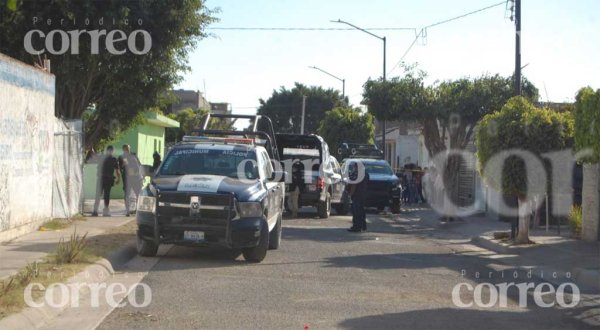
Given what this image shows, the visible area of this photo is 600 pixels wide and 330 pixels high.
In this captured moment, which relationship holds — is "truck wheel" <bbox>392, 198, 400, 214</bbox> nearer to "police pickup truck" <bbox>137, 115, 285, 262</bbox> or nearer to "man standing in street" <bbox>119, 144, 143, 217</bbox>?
"man standing in street" <bbox>119, 144, 143, 217</bbox>

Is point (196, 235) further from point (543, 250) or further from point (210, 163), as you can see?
point (543, 250)

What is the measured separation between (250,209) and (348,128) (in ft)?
146

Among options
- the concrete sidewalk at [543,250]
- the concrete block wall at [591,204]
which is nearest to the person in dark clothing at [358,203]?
the concrete sidewalk at [543,250]

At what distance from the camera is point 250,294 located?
9.96 metres

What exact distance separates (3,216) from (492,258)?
895 centimetres

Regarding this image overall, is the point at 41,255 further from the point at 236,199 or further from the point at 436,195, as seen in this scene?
the point at 436,195

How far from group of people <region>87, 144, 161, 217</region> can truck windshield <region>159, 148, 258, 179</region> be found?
20.2 ft

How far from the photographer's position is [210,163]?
13883mm

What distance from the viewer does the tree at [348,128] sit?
185 ft

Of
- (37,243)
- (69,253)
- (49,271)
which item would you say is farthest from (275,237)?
(49,271)

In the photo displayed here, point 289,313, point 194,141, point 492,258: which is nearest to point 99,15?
point 194,141

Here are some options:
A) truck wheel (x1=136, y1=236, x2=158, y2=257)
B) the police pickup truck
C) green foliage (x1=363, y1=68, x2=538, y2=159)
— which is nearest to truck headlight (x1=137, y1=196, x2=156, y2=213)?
the police pickup truck

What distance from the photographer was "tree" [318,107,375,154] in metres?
56.5

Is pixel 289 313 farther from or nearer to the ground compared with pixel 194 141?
nearer to the ground
